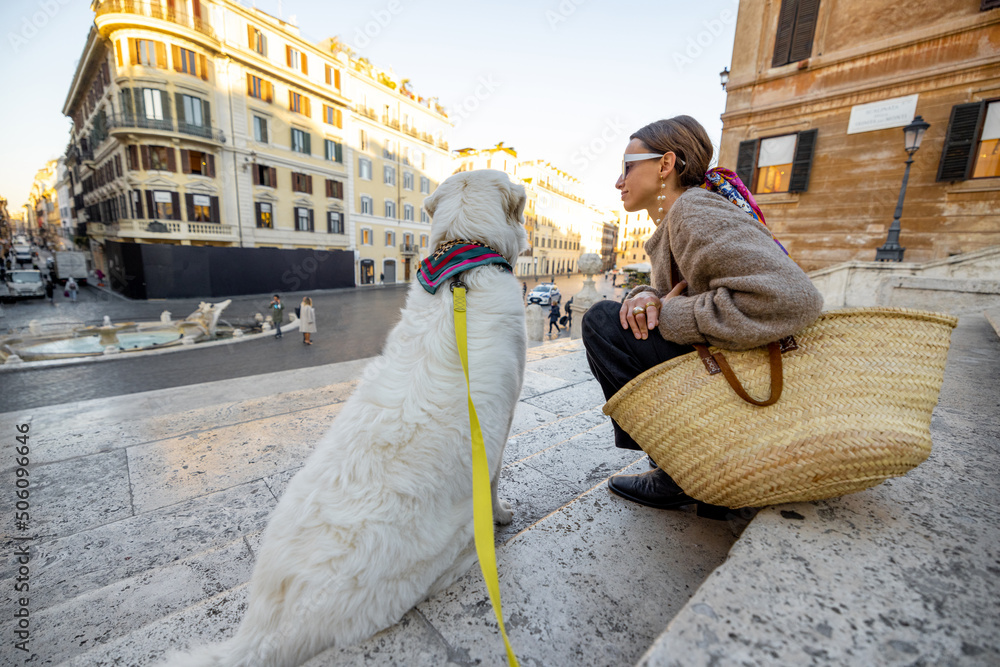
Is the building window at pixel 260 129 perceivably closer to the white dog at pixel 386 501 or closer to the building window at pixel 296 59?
the building window at pixel 296 59

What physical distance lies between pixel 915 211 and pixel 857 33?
5375mm

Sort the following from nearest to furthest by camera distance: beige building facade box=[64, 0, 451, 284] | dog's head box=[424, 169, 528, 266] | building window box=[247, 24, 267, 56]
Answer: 1. dog's head box=[424, 169, 528, 266]
2. beige building facade box=[64, 0, 451, 284]
3. building window box=[247, 24, 267, 56]

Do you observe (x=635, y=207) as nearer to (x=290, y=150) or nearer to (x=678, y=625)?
(x=678, y=625)

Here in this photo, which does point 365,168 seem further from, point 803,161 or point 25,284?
point 803,161

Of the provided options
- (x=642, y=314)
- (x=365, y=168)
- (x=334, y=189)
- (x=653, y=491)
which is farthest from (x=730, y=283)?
(x=365, y=168)

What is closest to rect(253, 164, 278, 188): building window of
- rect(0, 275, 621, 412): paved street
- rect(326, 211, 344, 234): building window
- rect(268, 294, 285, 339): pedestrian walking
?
rect(326, 211, 344, 234): building window

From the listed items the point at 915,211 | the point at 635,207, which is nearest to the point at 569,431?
the point at 635,207

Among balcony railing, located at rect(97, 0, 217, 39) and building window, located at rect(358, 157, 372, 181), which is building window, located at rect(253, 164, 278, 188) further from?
balcony railing, located at rect(97, 0, 217, 39)

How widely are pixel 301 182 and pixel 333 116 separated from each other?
5907 millimetres

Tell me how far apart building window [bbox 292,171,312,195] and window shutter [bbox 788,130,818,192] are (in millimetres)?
27978

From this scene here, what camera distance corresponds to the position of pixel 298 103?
2645cm

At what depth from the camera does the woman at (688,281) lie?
4.29 feet

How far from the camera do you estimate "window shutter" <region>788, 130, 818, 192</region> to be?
11.9 meters

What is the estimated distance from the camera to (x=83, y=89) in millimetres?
28734
